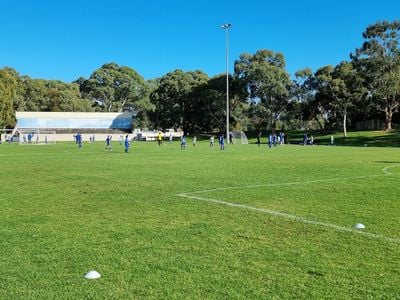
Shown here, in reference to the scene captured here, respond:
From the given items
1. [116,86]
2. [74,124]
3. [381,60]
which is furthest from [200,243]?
[116,86]

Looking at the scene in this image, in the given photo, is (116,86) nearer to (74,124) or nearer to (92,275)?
(74,124)

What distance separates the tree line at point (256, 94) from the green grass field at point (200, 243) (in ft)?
198

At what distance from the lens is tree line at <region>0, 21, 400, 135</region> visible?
67.6 meters

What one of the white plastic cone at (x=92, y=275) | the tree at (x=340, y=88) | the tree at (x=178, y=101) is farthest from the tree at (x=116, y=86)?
the white plastic cone at (x=92, y=275)

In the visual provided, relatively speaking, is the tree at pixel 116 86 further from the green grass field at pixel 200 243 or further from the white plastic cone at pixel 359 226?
the white plastic cone at pixel 359 226

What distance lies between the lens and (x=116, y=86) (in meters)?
123

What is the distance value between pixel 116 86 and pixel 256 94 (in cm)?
4893

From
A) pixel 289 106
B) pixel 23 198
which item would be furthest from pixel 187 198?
pixel 289 106

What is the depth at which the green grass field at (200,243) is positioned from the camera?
500 cm

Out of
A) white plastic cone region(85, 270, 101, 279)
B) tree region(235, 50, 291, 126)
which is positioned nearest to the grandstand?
tree region(235, 50, 291, 126)

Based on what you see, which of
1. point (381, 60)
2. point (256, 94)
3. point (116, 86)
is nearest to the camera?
point (381, 60)

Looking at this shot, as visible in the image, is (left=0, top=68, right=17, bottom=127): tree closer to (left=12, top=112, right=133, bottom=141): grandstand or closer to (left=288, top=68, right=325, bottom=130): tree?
(left=12, top=112, right=133, bottom=141): grandstand

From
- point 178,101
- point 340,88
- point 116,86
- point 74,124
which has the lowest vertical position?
point 74,124

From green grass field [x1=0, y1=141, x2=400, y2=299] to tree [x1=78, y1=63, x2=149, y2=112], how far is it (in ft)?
358
